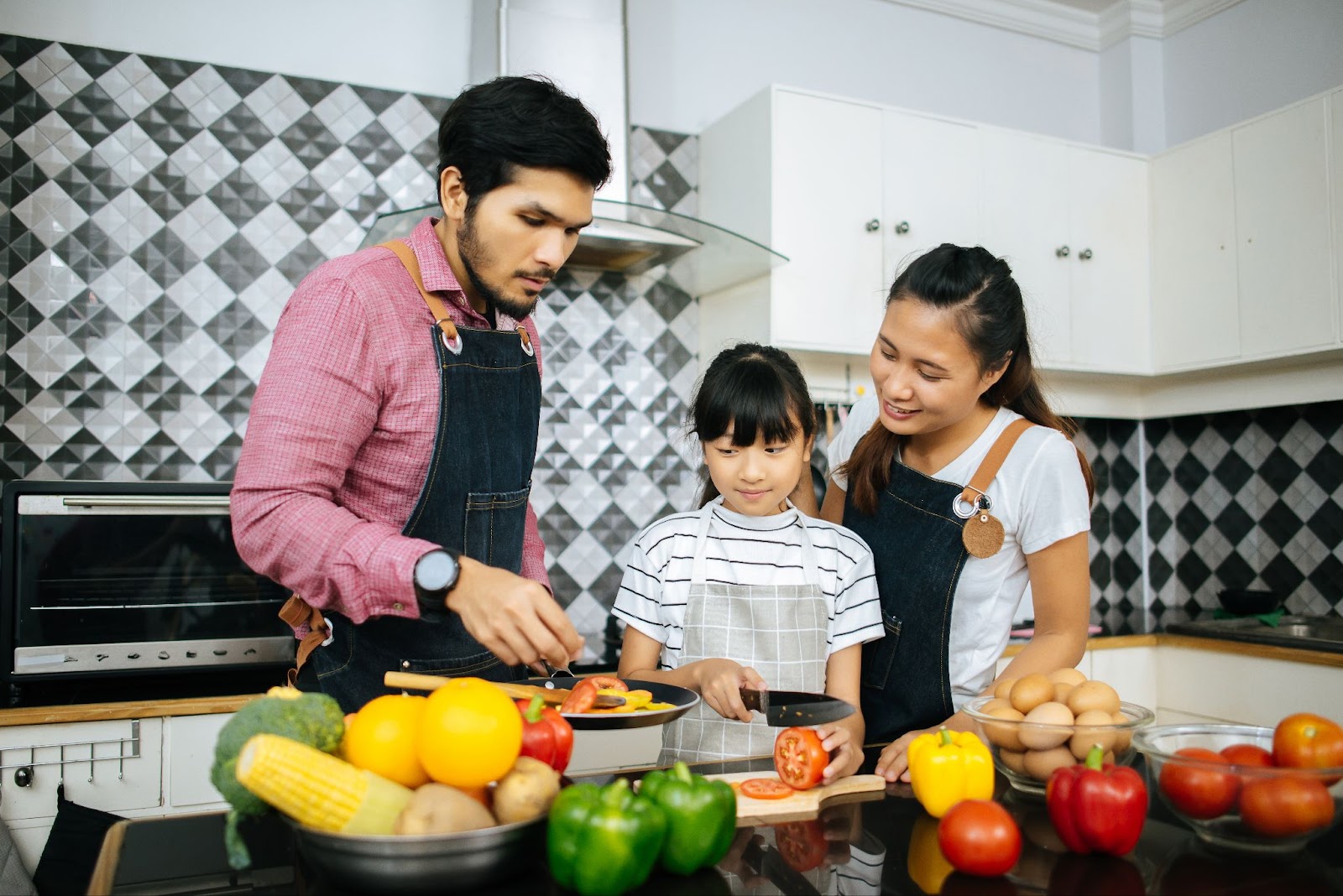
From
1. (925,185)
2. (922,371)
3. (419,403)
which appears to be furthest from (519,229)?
(925,185)

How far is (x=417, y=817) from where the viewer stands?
2.53 feet

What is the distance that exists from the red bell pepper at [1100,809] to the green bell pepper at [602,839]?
0.37 metres

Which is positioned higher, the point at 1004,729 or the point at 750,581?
the point at 750,581

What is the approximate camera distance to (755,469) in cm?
155

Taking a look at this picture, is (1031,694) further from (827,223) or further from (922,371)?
(827,223)

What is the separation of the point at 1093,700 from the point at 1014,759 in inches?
4.2

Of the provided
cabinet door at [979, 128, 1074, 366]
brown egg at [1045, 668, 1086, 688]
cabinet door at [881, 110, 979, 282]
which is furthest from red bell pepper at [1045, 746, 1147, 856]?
cabinet door at [979, 128, 1074, 366]

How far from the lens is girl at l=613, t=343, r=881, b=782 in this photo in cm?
156

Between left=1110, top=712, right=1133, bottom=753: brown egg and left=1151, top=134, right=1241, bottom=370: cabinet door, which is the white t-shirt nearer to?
left=1110, top=712, right=1133, bottom=753: brown egg

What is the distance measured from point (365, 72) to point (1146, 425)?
2.88 m

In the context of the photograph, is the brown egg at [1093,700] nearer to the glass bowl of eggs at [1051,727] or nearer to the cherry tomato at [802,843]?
the glass bowl of eggs at [1051,727]

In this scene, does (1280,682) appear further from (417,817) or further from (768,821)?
(417,817)

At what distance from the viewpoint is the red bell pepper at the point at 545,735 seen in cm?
90

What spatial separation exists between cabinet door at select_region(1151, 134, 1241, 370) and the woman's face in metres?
2.18
